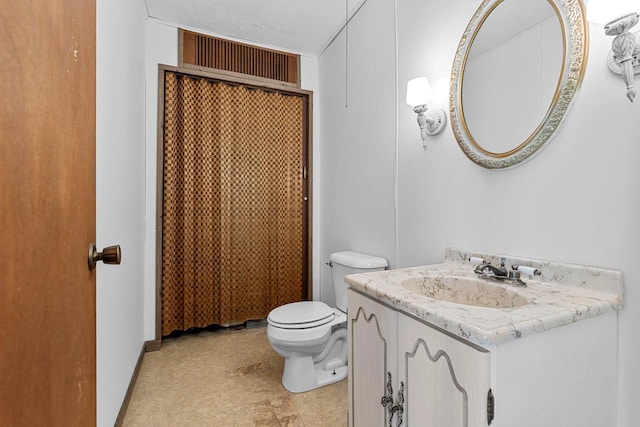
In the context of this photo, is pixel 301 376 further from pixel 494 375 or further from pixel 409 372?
pixel 494 375

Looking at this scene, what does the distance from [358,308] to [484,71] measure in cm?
115

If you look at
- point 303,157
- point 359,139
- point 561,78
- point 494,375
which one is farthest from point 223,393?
point 561,78

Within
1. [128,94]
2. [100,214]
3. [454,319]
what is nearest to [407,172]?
[454,319]

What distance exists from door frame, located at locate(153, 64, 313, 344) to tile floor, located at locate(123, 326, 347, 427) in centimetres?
38

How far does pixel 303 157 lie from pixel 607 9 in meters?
2.33

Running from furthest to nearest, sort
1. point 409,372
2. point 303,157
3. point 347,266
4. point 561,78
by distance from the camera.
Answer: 1. point 303,157
2. point 347,266
3. point 561,78
4. point 409,372

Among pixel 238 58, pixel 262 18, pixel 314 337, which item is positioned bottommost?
pixel 314 337

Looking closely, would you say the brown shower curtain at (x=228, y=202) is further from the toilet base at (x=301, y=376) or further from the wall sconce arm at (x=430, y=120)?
the wall sconce arm at (x=430, y=120)

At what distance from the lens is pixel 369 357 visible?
115 cm

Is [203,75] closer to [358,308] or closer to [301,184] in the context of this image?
[301,184]

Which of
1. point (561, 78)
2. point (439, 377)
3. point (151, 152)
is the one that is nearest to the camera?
point (439, 377)

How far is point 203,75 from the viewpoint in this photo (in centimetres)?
259

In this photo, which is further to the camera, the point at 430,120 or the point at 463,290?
the point at 430,120

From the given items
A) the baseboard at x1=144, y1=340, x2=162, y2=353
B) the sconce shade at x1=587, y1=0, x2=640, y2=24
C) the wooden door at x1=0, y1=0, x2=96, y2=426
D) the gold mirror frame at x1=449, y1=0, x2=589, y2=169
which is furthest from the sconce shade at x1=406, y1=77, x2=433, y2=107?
the baseboard at x1=144, y1=340, x2=162, y2=353
